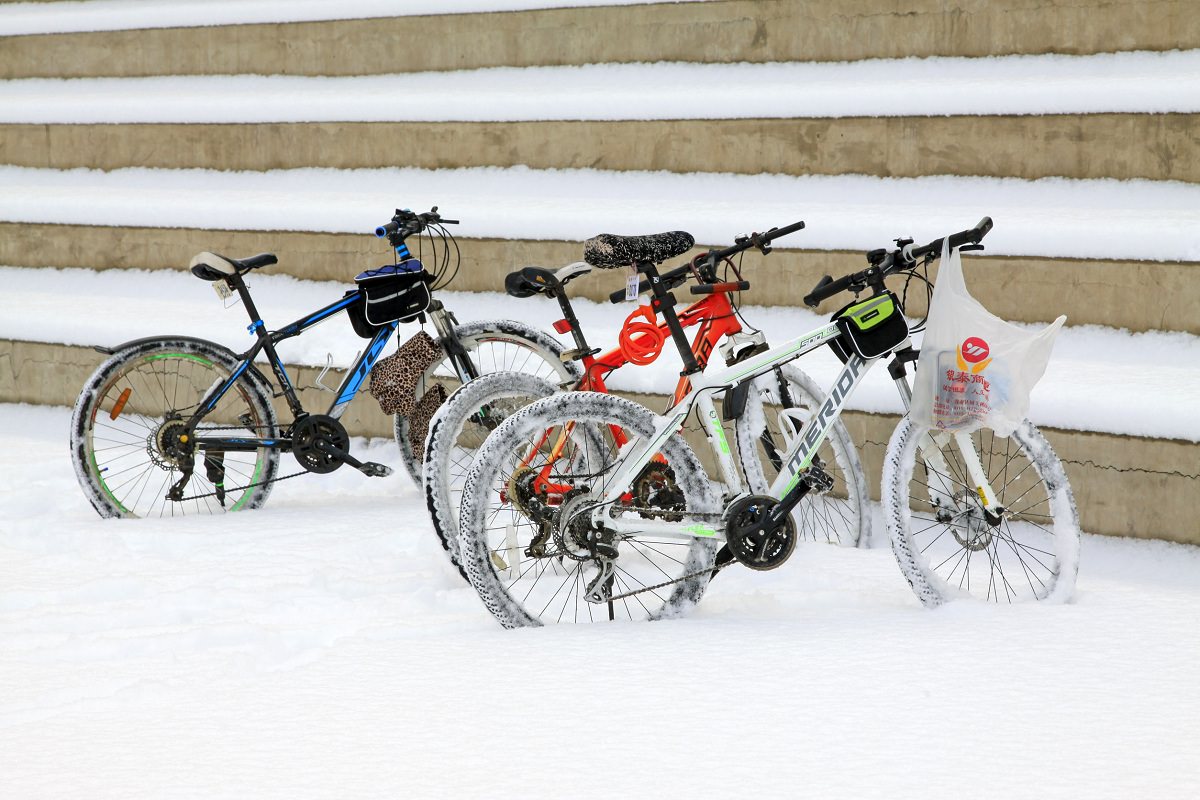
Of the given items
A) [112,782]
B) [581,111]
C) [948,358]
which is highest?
[581,111]

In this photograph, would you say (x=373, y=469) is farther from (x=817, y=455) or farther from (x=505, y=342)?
(x=817, y=455)

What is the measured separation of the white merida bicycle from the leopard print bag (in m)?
0.81

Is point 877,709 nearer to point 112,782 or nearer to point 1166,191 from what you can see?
point 112,782

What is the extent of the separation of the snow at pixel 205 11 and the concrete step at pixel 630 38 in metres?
0.05

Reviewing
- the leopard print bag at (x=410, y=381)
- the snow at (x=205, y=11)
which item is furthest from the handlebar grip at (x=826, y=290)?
the snow at (x=205, y=11)

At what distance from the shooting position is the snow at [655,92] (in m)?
4.96

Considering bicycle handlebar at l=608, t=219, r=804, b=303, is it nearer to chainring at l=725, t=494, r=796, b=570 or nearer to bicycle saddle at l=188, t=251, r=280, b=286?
chainring at l=725, t=494, r=796, b=570

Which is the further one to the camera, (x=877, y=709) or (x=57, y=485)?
(x=57, y=485)

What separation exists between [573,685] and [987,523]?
1327 mm

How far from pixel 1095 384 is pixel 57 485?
3885 millimetres

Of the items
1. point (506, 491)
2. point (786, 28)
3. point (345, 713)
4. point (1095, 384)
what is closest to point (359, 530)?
point (506, 491)

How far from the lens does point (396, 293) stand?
15.2 ft

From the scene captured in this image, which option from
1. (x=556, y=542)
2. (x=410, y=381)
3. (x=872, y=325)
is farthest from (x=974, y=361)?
(x=410, y=381)

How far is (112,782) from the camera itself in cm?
267
